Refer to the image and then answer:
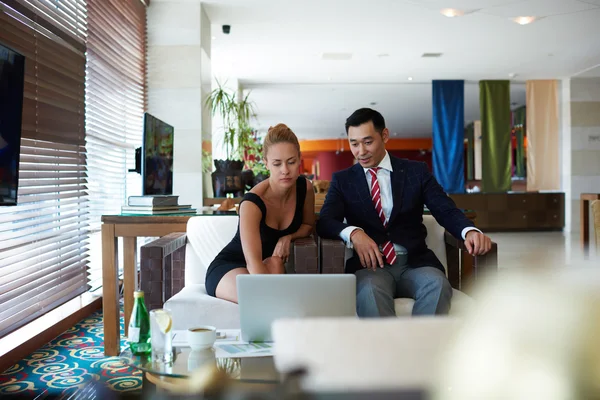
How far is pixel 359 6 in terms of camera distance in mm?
6539

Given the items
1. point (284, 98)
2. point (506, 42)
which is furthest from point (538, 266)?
point (284, 98)

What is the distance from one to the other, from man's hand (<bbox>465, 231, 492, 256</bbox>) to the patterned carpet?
1.55 meters

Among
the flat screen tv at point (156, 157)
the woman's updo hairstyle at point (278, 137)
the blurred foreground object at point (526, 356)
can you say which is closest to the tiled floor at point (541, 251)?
the woman's updo hairstyle at point (278, 137)

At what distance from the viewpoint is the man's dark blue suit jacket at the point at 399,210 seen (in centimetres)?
273

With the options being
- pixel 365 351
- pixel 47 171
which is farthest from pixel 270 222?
pixel 365 351

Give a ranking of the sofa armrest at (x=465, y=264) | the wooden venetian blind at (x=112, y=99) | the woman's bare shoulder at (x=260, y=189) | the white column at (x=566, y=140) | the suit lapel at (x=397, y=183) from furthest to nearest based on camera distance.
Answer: the white column at (x=566, y=140) < the wooden venetian blind at (x=112, y=99) < the suit lapel at (x=397, y=183) < the woman's bare shoulder at (x=260, y=189) < the sofa armrest at (x=465, y=264)

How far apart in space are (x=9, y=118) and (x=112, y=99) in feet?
Answer: 9.68

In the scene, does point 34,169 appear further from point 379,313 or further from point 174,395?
point 174,395

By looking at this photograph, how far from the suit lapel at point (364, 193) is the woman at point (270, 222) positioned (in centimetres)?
25

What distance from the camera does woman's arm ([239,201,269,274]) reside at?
2395 millimetres

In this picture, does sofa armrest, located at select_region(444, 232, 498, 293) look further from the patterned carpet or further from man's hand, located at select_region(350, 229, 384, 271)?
the patterned carpet

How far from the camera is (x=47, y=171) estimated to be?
3.55m

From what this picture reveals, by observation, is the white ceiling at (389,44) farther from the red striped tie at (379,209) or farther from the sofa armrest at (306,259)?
the sofa armrest at (306,259)

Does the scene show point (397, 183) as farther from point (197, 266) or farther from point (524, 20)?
point (524, 20)
